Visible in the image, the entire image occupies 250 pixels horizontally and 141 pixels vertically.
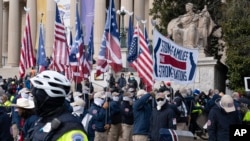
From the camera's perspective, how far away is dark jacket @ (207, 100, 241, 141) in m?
8.98

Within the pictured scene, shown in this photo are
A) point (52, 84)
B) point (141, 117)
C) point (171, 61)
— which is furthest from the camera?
point (171, 61)

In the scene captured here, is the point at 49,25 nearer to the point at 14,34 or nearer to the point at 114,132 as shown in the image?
the point at 14,34

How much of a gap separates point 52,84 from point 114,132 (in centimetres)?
1097

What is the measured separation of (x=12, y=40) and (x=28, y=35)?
1115 inches

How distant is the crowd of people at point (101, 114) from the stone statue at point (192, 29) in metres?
4.99

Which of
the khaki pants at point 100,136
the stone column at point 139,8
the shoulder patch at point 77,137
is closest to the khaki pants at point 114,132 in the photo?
the khaki pants at point 100,136

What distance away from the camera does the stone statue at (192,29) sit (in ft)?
78.8

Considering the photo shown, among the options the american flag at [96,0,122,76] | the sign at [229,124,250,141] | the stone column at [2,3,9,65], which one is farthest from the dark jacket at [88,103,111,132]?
the stone column at [2,3,9,65]

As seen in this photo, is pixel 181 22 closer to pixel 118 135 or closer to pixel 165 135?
pixel 118 135

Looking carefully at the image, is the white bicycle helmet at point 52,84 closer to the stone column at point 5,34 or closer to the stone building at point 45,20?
the stone building at point 45,20

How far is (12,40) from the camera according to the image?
4597 centimetres

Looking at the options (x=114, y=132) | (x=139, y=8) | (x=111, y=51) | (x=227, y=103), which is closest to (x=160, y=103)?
(x=227, y=103)

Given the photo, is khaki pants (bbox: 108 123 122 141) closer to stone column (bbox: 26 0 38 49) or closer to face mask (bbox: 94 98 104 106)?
face mask (bbox: 94 98 104 106)

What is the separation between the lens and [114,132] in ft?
47.8
